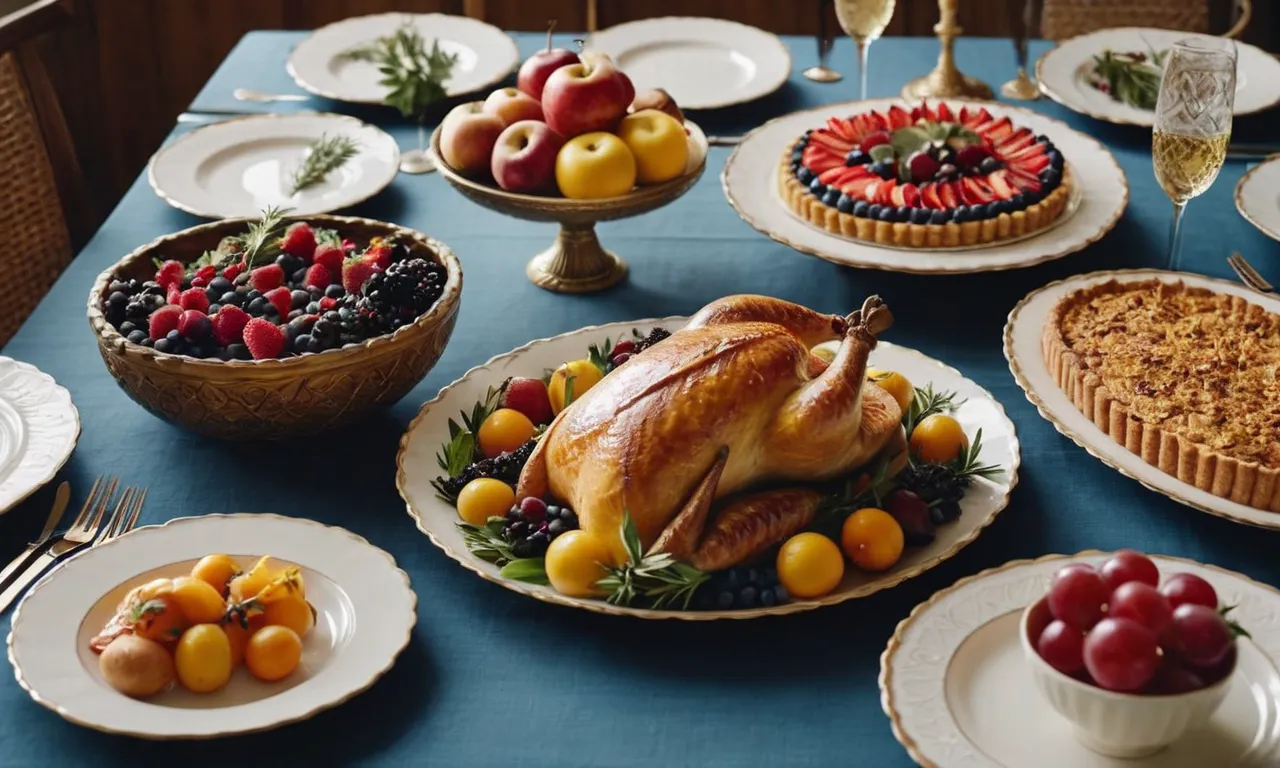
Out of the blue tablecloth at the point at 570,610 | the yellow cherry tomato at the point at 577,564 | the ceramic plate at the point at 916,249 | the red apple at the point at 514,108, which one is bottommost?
the blue tablecloth at the point at 570,610

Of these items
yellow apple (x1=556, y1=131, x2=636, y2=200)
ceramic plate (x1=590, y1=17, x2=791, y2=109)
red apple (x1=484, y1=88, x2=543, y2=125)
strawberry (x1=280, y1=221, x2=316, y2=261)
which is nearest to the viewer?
strawberry (x1=280, y1=221, x2=316, y2=261)

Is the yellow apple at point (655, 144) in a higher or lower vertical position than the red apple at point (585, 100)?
lower

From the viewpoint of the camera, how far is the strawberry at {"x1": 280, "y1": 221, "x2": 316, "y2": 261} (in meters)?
1.82

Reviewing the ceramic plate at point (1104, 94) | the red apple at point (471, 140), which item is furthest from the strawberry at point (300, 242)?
the ceramic plate at point (1104, 94)

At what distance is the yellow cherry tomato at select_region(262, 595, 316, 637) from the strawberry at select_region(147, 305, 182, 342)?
0.46 metres

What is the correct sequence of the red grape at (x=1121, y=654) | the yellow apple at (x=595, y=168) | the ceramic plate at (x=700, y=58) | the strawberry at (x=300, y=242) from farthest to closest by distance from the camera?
the ceramic plate at (x=700, y=58) < the yellow apple at (x=595, y=168) < the strawberry at (x=300, y=242) < the red grape at (x=1121, y=654)

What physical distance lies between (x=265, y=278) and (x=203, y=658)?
0.62 metres

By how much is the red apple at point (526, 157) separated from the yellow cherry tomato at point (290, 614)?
0.87 meters

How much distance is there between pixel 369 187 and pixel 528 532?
1118mm

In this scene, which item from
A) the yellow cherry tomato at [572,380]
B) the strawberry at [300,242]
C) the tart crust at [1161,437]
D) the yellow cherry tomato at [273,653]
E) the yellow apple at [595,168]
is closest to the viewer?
the yellow cherry tomato at [273,653]

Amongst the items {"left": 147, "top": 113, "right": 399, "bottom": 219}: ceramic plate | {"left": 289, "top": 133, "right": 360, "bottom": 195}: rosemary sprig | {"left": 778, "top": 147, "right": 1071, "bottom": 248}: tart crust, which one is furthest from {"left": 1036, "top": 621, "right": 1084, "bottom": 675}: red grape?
{"left": 289, "top": 133, "right": 360, "bottom": 195}: rosemary sprig

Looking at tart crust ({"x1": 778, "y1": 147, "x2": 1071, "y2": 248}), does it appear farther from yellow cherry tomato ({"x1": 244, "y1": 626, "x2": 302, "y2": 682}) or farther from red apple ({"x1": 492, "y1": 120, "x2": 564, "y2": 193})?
yellow cherry tomato ({"x1": 244, "y1": 626, "x2": 302, "y2": 682})

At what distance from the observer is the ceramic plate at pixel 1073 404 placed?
1485mm

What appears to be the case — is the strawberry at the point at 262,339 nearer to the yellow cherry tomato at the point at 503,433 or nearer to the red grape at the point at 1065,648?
the yellow cherry tomato at the point at 503,433
